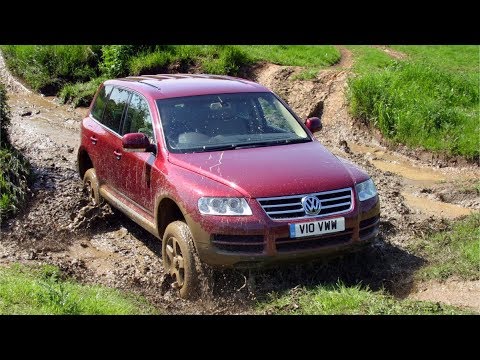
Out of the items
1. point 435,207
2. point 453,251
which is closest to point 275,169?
point 453,251

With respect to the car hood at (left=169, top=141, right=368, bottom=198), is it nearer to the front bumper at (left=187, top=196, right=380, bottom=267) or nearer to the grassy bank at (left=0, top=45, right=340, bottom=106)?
the front bumper at (left=187, top=196, right=380, bottom=267)

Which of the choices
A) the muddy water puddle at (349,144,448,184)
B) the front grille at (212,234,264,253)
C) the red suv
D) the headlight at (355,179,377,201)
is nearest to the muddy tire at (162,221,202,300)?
the red suv

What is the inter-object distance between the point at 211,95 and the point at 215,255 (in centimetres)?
213

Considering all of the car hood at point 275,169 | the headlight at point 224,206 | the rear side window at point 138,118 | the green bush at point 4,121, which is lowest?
the green bush at point 4,121

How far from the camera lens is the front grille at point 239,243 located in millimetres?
5891

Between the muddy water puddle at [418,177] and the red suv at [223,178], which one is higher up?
the red suv at [223,178]

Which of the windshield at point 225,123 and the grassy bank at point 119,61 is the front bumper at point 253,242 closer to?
the windshield at point 225,123

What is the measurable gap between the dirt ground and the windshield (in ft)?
4.39

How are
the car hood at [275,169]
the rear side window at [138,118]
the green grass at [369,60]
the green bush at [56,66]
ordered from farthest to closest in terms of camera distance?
the green bush at [56,66]
the green grass at [369,60]
the rear side window at [138,118]
the car hood at [275,169]

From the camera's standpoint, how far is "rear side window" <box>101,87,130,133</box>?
8.07 m

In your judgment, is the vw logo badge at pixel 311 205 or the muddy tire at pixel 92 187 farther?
the muddy tire at pixel 92 187

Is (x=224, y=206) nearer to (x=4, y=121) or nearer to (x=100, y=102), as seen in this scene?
(x=100, y=102)

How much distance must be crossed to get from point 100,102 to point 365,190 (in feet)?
12.9

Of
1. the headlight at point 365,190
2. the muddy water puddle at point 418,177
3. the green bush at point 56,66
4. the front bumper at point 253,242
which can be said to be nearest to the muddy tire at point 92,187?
the front bumper at point 253,242
